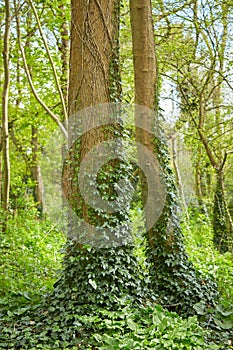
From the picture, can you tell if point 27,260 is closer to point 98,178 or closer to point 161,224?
point 161,224

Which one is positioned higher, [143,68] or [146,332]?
[143,68]

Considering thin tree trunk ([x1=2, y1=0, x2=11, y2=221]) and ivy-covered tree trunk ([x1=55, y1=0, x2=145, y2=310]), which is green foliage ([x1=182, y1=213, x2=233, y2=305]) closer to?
ivy-covered tree trunk ([x1=55, y1=0, x2=145, y2=310])

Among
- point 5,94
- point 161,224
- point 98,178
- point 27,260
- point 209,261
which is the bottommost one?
point 209,261

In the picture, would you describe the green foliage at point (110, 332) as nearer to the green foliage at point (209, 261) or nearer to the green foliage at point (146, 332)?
the green foliage at point (146, 332)

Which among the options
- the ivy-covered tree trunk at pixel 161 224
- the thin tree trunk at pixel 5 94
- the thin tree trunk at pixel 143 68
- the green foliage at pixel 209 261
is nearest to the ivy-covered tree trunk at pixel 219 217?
the green foliage at pixel 209 261

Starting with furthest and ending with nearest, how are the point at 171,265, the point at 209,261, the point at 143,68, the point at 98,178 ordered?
1. the point at 209,261
2. the point at 143,68
3. the point at 171,265
4. the point at 98,178

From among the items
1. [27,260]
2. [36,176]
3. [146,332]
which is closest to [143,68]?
[27,260]

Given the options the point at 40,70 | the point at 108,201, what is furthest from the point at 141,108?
the point at 40,70

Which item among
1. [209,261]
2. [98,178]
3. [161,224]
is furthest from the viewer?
[209,261]

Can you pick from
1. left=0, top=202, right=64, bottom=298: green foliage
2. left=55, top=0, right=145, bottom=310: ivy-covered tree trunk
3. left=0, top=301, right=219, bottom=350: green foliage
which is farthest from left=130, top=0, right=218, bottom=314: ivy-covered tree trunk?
left=0, top=202, right=64, bottom=298: green foliage

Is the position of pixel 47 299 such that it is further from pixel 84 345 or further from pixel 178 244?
pixel 178 244

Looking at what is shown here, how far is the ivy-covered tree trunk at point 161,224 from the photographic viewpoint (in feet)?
20.6

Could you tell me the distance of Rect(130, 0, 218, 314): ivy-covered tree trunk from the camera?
6.29 metres

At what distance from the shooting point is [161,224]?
21.3 feet
